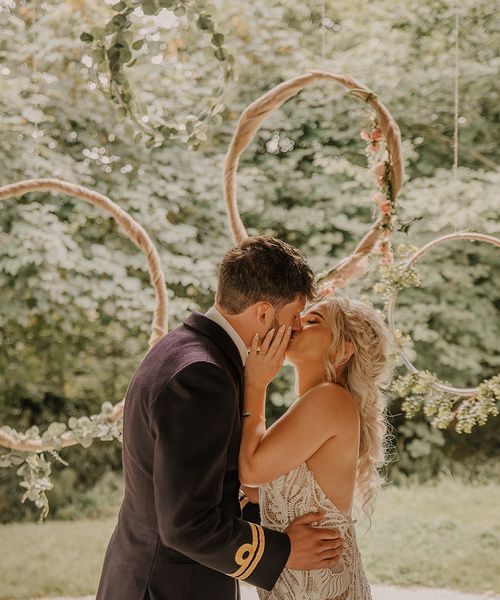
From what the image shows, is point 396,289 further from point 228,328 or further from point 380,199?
point 228,328

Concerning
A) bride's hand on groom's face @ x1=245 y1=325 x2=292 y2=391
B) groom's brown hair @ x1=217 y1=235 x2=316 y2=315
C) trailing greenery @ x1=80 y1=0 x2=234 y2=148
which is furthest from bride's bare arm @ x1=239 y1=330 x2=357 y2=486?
trailing greenery @ x1=80 y1=0 x2=234 y2=148

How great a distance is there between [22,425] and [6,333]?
0.61 meters

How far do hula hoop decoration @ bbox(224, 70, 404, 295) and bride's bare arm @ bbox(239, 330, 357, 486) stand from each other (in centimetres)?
58

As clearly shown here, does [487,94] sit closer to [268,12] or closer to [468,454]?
[268,12]

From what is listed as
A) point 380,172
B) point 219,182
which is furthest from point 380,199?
point 219,182

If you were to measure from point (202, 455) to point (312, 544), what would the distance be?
0.49 metres

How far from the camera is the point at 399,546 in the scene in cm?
437

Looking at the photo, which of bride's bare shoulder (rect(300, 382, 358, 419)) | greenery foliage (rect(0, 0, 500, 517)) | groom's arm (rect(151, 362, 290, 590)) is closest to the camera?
groom's arm (rect(151, 362, 290, 590))

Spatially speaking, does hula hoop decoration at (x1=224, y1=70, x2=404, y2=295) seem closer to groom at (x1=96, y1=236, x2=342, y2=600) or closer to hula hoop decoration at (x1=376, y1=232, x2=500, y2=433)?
hula hoop decoration at (x1=376, y1=232, x2=500, y2=433)

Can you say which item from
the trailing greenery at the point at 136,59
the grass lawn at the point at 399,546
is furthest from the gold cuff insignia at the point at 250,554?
the grass lawn at the point at 399,546

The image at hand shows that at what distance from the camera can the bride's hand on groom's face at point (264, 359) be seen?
68.7 inches

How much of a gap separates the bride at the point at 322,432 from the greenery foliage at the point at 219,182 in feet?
8.40

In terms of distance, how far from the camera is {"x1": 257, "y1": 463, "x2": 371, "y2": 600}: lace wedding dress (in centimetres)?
195

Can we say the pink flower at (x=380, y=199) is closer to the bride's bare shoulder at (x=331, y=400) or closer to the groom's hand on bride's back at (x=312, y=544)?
the bride's bare shoulder at (x=331, y=400)
